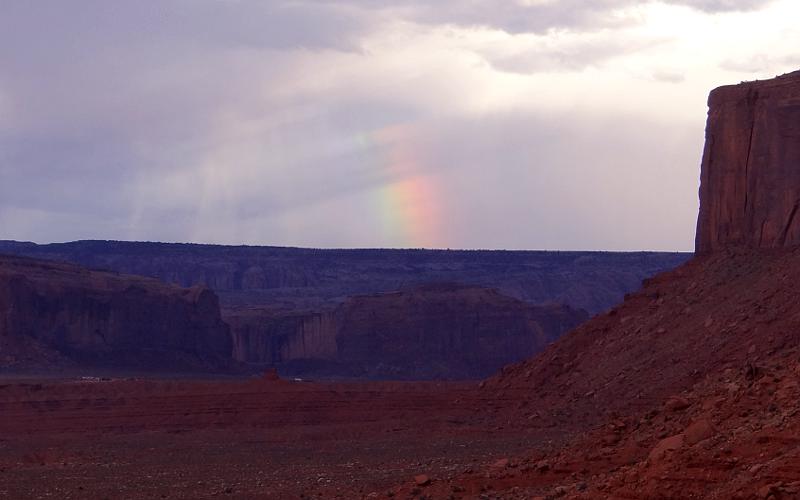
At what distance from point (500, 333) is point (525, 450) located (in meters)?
76.9

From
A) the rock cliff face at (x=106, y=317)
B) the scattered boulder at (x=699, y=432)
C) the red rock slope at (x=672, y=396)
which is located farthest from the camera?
the rock cliff face at (x=106, y=317)

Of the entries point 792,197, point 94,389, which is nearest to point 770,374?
point 792,197

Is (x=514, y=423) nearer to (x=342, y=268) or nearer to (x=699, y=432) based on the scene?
(x=699, y=432)

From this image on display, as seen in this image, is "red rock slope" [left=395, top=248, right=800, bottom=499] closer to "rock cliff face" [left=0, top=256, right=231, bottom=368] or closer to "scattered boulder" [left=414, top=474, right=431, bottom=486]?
"scattered boulder" [left=414, top=474, right=431, bottom=486]

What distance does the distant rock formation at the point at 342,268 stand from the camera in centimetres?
16338

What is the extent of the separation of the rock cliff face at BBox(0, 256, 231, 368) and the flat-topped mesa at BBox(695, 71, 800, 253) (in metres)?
49.5

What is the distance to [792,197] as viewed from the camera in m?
49.1

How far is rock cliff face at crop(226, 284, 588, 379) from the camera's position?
368 ft

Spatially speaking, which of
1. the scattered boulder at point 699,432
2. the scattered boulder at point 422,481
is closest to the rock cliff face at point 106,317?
the scattered boulder at point 422,481

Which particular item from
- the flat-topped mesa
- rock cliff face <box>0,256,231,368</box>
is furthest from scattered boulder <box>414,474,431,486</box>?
rock cliff face <box>0,256,231,368</box>

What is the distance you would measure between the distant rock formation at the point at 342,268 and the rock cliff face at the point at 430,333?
138ft

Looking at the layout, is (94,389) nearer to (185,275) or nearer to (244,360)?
(244,360)

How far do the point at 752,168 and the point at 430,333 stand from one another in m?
64.8

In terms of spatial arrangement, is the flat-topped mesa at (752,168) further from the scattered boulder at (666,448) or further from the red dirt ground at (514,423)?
the scattered boulder at (666,448)
